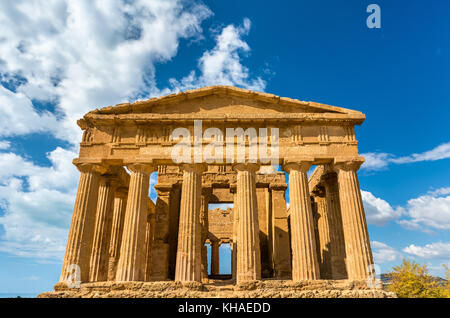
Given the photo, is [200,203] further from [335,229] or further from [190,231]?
[335,229]

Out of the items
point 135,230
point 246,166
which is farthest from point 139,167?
point 246,166

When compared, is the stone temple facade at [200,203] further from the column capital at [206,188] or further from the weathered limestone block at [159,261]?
the column capital at [206,188]

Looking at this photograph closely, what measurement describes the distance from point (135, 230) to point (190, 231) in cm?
265

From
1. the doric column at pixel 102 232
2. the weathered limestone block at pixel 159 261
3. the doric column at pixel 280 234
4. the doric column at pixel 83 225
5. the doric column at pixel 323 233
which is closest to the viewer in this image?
the doric column at pixel 83 225

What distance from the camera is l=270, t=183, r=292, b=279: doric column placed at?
19875 millimetres

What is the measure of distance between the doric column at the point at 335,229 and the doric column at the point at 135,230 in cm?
999

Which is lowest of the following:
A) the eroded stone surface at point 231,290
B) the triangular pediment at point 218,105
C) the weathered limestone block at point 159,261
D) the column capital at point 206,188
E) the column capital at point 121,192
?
the eroded stone surface at point 231,290

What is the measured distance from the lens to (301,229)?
49.6 ft

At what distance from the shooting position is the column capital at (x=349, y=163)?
16016 mm

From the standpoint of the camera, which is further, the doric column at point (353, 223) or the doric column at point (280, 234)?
the doric column at point (280, 234)

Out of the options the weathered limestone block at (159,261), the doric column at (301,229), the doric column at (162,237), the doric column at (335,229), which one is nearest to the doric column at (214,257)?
the doric column at (162,237)

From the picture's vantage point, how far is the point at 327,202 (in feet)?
61.7

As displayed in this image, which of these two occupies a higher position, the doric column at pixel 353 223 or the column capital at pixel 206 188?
the column capital at pixel 206 188
